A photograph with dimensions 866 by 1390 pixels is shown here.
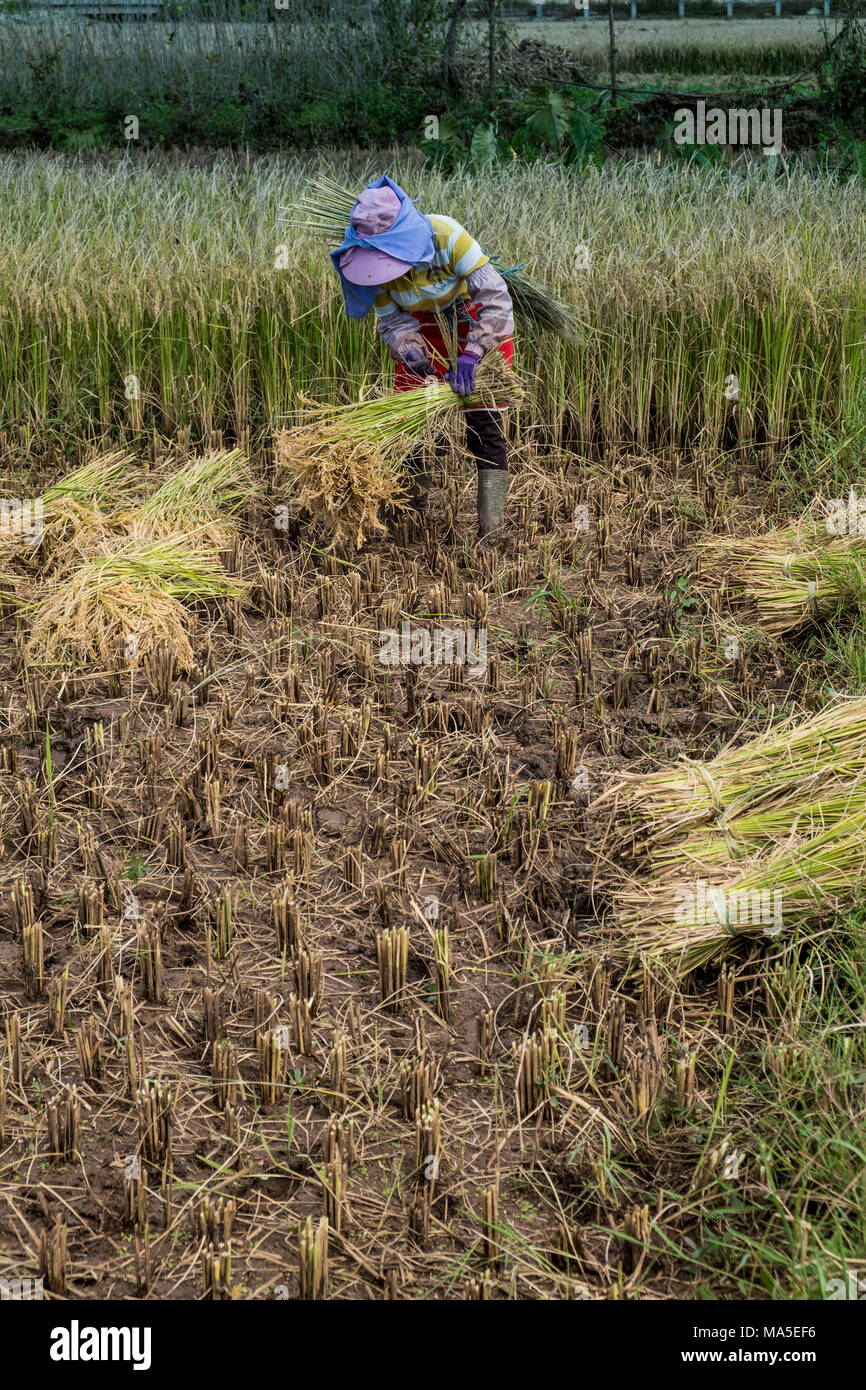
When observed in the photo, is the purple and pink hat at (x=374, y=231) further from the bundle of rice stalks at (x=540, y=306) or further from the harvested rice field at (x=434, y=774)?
the bundle of rice stalks at (x=540, y=306)

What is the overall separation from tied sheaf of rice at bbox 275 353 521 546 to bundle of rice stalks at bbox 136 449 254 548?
0.36 meters

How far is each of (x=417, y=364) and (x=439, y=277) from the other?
294 millimetres

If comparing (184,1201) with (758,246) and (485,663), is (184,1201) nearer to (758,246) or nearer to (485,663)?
(485,663)

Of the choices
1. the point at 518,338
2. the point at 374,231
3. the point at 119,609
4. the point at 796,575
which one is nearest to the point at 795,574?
the point at 796,575

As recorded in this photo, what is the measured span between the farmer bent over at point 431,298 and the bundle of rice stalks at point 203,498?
0.71 metres

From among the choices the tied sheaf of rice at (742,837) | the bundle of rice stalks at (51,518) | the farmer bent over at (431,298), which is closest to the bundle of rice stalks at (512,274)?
the farmer bent over at (431,298)

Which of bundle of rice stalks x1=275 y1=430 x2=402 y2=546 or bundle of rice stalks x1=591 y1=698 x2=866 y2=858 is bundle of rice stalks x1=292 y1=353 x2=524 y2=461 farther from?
bundle of rice stalks x1=591 y1=698 x2=866 y2=858

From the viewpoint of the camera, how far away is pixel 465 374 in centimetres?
426

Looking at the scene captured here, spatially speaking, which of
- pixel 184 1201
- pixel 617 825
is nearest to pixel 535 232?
pixel 617 825

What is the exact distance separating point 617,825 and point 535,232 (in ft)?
12.2

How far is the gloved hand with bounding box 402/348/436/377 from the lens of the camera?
4.37 meters

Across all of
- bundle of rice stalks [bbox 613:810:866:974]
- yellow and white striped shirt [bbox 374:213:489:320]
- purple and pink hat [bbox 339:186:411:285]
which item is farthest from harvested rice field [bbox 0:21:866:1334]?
purple and pink hat [bbox 339:186:411:285]
